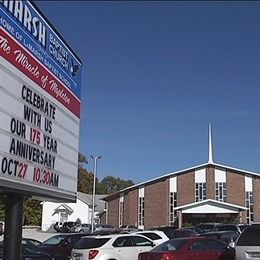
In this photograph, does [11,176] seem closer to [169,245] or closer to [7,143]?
[7,143]

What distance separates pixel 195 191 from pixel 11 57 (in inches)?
2508

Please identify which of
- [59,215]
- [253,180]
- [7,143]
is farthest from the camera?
[59,215]

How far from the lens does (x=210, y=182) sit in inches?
2724

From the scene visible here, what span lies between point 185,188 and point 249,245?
5572 cm

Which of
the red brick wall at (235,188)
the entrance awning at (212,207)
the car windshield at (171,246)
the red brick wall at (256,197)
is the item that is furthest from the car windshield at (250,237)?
the red brick wall at (235,188)

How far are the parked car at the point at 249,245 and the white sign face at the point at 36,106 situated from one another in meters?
6.57

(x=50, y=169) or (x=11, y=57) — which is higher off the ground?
(x=11, y=57)

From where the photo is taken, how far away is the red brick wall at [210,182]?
226 feet

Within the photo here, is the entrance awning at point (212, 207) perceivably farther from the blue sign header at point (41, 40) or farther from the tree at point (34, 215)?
the blue sign header at point (41, 40)

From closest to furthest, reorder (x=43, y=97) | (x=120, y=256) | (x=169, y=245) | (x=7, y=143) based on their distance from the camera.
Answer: (x=7, y=143), (x=43, y=97), (x=169, y=245), (x=120, y=256)

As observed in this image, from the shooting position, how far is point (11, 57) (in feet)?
24.3

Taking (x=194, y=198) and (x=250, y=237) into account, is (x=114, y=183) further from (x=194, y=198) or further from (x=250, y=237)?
(x=250, y=237)

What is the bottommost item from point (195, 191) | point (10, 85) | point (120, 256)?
point (120, 256)

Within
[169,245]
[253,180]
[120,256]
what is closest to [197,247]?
[169,245]
